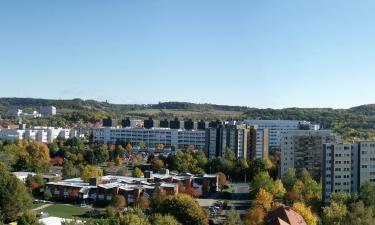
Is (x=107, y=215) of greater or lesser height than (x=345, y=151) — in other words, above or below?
below

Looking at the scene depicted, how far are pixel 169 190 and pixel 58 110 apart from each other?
82.0 meters

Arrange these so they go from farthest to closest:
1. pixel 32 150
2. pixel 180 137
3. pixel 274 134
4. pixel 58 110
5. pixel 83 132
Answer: pixel 58 110, pixel 83 132, pixel 274 134, pixel 180 137, pixel 32 150

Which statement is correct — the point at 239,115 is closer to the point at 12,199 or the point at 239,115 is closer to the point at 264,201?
the point at 264,201

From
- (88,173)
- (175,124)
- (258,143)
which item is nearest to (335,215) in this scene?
(88,173)

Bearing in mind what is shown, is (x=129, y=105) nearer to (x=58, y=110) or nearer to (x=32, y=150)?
(x=58, y=110)

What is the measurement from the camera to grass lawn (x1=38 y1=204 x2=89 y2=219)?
919 inches

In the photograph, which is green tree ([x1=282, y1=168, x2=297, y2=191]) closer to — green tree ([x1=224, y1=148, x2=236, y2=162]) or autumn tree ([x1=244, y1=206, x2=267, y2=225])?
autumn tree ([x1=244, y1=206, x2=267, y2=225])

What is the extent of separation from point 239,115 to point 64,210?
75199 millimetres

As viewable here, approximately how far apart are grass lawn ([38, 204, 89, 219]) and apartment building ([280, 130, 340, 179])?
13.8m

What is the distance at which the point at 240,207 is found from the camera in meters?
25.8

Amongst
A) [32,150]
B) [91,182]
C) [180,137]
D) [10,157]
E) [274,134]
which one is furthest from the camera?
[274,134]

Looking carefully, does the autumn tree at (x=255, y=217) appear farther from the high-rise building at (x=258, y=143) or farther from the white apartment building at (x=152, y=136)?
the white apartment building at (x=152, y=136)

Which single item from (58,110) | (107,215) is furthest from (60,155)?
(58,110)

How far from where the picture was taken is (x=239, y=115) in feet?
322
